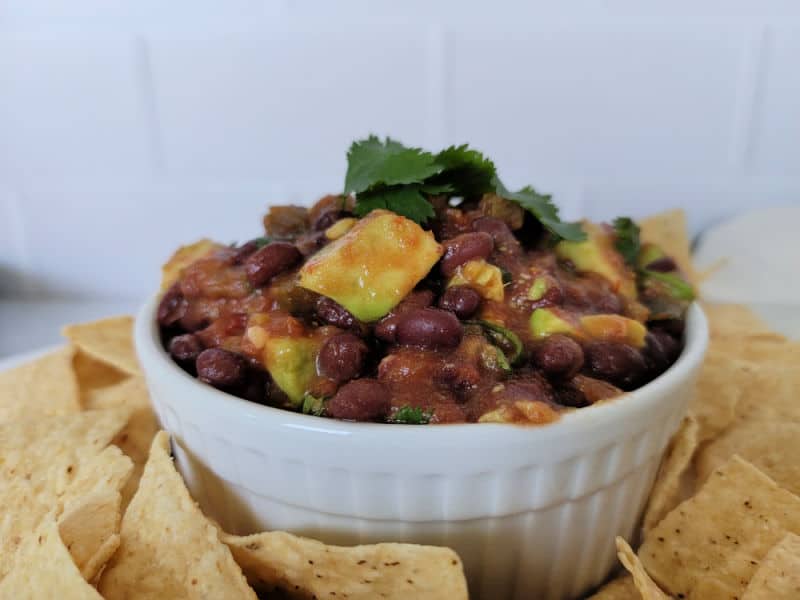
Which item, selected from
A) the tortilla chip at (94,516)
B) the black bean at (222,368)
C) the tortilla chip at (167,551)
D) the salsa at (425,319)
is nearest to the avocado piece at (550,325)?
the salsa at (425,319)

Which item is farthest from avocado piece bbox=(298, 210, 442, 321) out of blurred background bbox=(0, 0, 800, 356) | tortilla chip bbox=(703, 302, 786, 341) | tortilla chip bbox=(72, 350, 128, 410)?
blurred background bbox=(0, 0, 800, 356)

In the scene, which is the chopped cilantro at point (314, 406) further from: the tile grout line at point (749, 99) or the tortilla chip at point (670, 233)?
the tile grout line at point (749, 99)

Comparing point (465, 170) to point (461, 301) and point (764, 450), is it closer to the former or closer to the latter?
point (461, 301)

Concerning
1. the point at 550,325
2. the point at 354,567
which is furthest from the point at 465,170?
the point at 354,567

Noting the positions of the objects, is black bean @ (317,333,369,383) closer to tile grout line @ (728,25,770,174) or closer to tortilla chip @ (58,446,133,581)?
tortilla chip @ (58,446,133,581)

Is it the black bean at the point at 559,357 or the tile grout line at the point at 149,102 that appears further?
the tile grout line at the point at 149,102

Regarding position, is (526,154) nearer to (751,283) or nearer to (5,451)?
(751,283)
